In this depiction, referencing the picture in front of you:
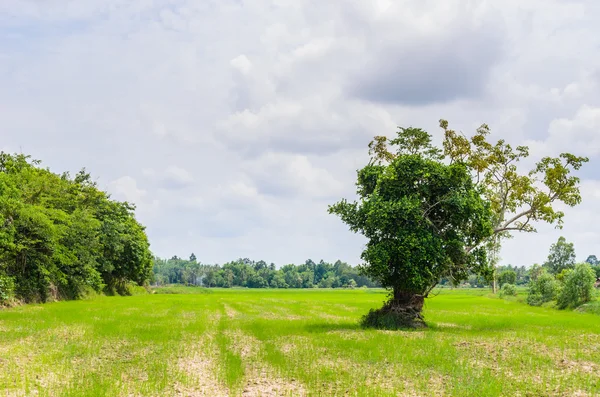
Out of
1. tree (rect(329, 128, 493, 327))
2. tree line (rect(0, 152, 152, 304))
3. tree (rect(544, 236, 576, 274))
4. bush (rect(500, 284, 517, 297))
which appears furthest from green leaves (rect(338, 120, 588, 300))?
tree (rect(544, 236, 576, 274))

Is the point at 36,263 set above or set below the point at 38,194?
below

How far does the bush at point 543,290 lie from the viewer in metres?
60.4

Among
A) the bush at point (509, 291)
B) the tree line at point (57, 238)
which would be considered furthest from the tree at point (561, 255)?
the tree line at point (57, 238)

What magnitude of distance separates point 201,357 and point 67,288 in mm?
46847

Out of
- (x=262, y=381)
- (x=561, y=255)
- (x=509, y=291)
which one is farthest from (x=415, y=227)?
(x=561, y=255)

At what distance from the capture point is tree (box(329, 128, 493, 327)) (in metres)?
27.0

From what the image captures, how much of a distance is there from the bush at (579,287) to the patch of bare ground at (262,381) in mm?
42552

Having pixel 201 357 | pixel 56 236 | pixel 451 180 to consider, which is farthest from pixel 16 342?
pixel 56 236

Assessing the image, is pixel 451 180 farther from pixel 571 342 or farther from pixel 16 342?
pixel 16 342

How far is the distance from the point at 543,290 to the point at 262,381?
57133 millimetres

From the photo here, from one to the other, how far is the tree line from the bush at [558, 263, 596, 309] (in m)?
52.1

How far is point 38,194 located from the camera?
5453 cm

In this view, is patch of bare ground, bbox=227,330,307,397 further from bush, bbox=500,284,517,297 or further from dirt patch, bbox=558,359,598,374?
bush, bbox=500,284,517,297

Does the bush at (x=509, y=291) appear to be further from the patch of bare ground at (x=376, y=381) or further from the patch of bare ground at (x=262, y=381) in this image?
the patch of bare ground at (x=376, y=381)
